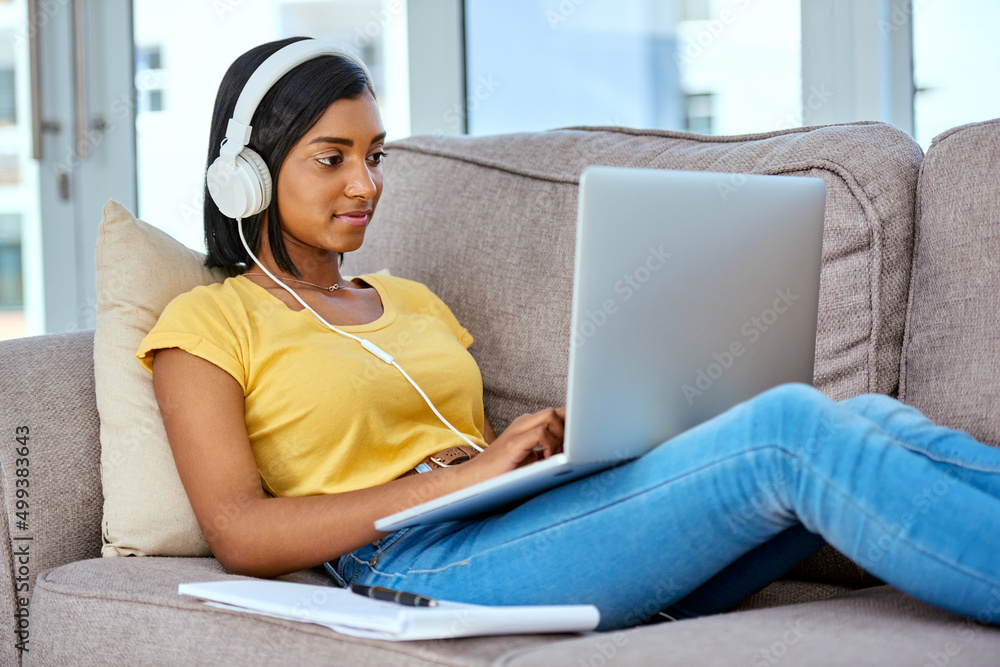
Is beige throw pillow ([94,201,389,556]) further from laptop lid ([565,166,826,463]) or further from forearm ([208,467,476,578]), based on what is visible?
laptop lid ([565,166,826,463])

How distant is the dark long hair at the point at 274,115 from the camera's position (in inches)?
51.2

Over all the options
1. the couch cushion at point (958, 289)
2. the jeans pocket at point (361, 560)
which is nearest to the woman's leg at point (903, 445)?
the couch cushion at point (958, 289)

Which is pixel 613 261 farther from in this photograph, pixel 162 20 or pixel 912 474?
pixel 162 20

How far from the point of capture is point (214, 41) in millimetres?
2854

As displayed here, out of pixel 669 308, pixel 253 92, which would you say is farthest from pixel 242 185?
pixel 669 308

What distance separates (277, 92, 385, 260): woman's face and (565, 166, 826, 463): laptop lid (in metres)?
0.59

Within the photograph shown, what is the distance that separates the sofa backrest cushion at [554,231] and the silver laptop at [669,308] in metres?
0.28

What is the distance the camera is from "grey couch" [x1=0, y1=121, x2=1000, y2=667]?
851 mm

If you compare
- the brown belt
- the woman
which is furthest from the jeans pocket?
the brown belt

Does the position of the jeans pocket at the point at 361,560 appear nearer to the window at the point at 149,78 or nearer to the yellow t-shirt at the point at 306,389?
the yellow t-shirt at the point at 306,389

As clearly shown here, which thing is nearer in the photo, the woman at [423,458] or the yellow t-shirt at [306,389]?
the woman at [423,458]

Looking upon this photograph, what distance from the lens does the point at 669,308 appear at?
34.3 inches

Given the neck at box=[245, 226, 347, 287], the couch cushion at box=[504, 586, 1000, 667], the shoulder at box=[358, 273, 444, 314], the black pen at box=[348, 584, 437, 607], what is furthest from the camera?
the shoulder at box=[358, 273, 444, 314]

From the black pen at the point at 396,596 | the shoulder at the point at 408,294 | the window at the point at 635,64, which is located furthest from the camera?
the window at the point at 635,64
